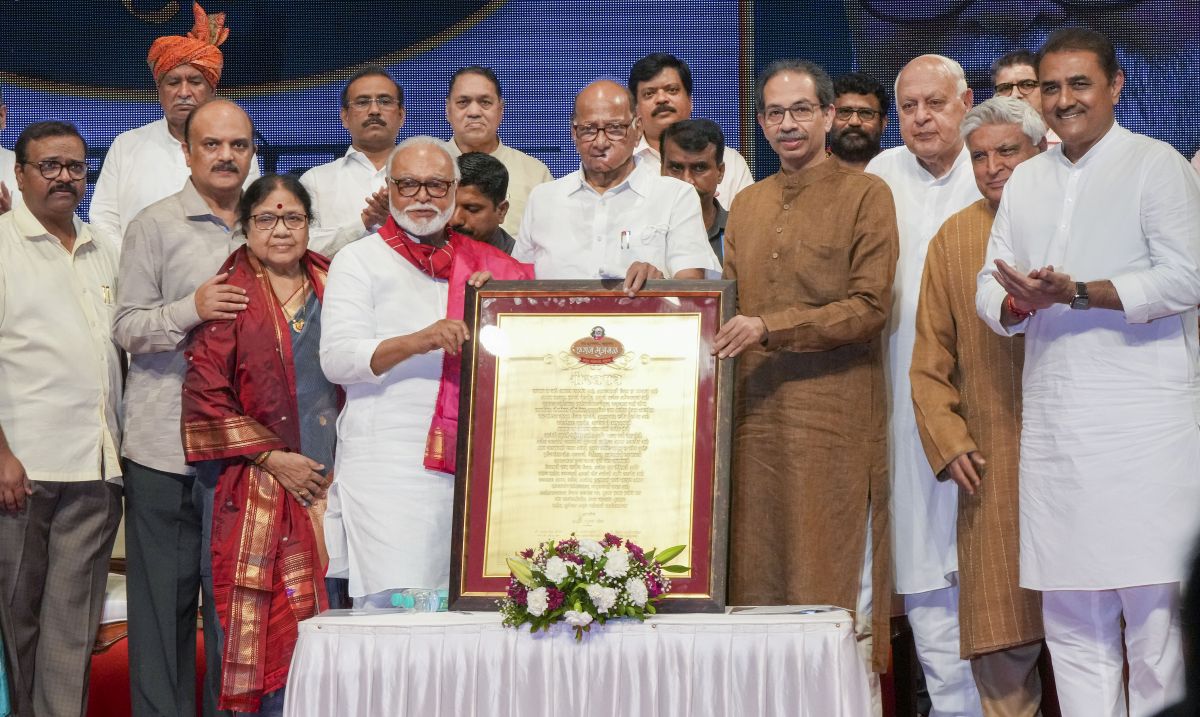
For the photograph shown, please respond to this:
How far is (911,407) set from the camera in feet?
15.7

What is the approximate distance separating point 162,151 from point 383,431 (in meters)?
A: 2.19

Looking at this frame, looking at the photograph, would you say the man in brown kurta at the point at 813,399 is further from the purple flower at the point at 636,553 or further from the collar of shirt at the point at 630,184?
the purple flower at the point at 636,553

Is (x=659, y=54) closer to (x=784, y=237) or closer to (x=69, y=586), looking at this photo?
(x=784, y=237)

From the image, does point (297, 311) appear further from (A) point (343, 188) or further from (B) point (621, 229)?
(A) point (343, 188)

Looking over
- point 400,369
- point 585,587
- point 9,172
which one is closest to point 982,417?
point 585,587

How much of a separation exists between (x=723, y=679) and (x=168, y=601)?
82.3 inches

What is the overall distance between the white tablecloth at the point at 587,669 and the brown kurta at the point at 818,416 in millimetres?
615

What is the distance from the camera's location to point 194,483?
494 centimetres

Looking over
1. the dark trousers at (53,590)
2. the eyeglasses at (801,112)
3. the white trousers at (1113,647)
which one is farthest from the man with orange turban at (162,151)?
the white trousers at (1113,647)

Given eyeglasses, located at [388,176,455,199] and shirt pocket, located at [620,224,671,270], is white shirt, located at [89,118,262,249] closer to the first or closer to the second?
eyeglasses, located at [388,176,455,199]

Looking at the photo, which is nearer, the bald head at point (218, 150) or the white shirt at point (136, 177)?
the bald head at point (218, 150)

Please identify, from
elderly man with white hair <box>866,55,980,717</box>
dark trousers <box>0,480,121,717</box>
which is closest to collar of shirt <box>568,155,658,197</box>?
elderly man with white hair <box>866,55,980,717</box>

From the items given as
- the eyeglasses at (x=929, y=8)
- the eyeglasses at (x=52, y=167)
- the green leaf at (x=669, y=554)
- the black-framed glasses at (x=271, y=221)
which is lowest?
the green leaf at (x=669, y=554)

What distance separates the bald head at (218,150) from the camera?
16.6ft
